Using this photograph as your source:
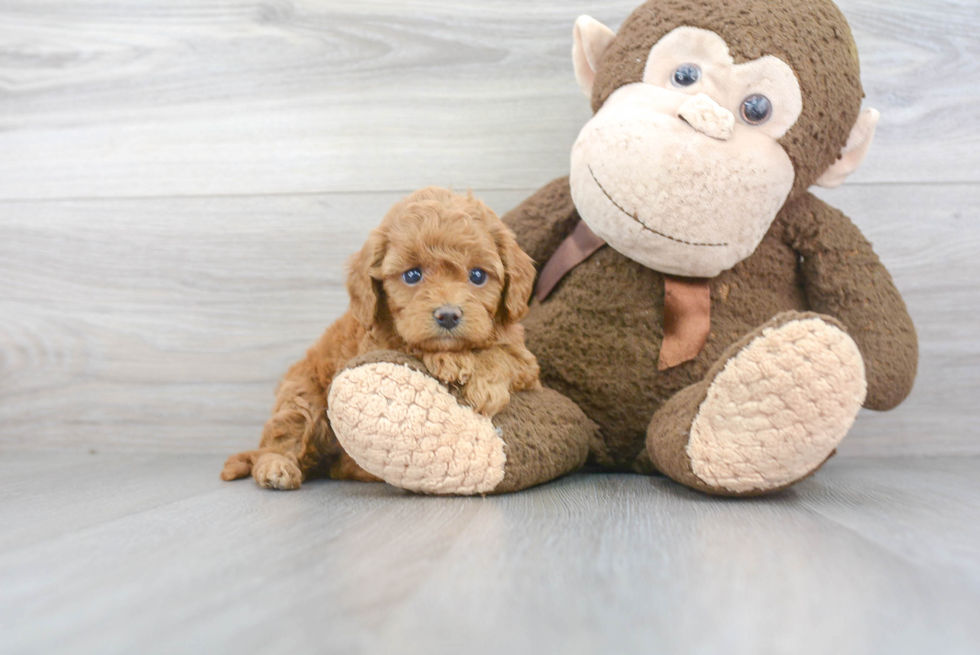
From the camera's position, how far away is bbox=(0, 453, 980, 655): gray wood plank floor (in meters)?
0.51

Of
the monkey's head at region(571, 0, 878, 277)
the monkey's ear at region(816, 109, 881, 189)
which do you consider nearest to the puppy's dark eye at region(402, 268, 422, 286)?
the monkey's head at region(571, 0, 878, 277)

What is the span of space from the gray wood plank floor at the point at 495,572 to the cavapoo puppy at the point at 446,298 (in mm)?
158

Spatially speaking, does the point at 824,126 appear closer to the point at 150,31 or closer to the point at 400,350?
the point at 400,350

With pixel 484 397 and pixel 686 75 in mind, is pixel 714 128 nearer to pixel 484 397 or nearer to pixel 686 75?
pixel 686 75

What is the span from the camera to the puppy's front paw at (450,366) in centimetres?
94

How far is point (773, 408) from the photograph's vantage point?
838mm

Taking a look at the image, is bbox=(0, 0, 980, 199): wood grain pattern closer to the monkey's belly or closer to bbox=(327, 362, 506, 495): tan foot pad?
the monkey's belly

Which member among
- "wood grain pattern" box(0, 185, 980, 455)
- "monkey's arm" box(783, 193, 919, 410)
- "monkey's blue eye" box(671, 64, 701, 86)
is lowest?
"wood grain pattern" box(0, 185, 980, 455)

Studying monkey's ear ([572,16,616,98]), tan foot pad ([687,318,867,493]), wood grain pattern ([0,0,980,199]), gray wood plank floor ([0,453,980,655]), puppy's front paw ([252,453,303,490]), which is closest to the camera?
gray wood plank floor ([0,453,980,655])

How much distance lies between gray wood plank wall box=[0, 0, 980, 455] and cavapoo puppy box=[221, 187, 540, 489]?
47cm

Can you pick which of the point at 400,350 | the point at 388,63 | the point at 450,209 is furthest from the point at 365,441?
the point at 388,63

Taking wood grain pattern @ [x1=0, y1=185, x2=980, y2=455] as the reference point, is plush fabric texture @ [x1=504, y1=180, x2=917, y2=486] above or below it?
above

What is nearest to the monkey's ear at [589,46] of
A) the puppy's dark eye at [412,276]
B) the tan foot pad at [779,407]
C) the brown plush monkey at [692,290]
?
the brown plush monkey at [692,290]

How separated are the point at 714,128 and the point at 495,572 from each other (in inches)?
25.8
